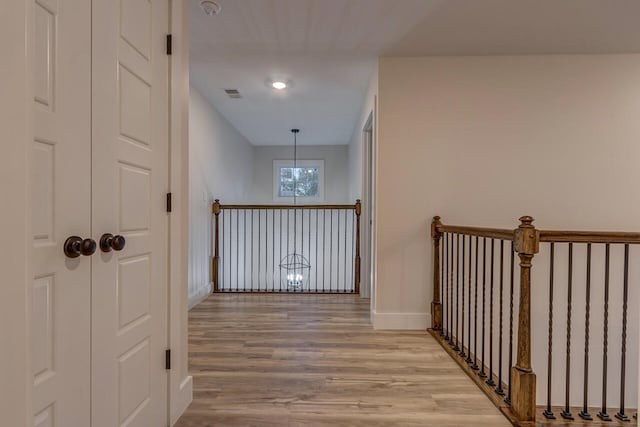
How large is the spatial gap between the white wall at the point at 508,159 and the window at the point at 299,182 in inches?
171

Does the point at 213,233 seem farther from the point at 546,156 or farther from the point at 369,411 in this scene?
the point at 546,156

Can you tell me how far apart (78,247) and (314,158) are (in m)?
6.37

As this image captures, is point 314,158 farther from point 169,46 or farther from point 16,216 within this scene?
point 16,216

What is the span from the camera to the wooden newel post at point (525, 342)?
5.57ft

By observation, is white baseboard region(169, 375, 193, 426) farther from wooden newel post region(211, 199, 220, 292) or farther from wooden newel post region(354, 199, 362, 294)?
wooden newel post region(354, 199, 362, 294)

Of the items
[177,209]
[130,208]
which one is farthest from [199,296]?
[130,208]

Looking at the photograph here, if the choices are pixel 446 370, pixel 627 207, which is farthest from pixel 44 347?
pixel 627 207

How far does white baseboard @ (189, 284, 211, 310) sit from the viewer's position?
3650 mm

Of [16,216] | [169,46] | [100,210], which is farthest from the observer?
[169,46]

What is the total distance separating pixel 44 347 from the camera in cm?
95

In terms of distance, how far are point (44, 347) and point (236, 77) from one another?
118 inches

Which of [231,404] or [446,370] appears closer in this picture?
[231,404]

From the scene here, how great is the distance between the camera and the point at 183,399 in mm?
1726

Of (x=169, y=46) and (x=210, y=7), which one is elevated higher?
(x=210, y=7)
